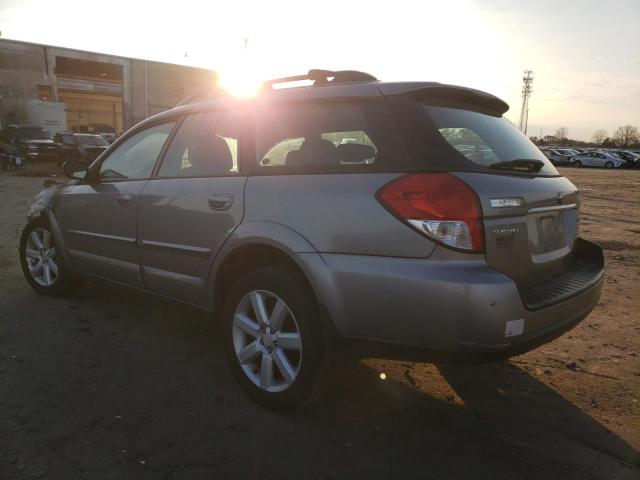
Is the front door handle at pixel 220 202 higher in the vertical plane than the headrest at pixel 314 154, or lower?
lower

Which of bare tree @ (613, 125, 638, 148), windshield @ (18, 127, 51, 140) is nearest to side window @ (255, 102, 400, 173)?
windshield @ (18, 127, 51, 140)

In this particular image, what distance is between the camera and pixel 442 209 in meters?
2.07

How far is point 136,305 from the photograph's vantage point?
435cm

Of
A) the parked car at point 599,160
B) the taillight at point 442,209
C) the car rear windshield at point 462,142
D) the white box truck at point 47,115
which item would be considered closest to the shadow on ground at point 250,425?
the taillight at point 442,209

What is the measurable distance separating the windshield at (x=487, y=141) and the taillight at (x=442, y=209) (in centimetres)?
25

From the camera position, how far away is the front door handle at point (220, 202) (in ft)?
9.09

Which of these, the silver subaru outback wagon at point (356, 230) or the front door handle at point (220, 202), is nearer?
the silver subaru outback wagon at point (356, 230)

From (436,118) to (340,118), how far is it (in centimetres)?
51

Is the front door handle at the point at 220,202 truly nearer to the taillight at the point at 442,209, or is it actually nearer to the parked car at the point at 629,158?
the taillight at the point at 442,209

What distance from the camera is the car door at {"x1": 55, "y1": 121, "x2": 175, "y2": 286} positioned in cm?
351

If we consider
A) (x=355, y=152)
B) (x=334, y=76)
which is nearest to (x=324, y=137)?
(x=355, y=152)

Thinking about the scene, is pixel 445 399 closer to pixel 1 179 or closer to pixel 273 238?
pixel 273 238

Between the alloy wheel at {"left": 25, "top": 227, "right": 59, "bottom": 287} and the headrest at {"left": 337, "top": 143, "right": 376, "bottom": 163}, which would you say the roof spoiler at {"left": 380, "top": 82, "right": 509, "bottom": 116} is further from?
the alloy wheel at {"left": 25, "top": 227, "right": 59, "bottom": 287}

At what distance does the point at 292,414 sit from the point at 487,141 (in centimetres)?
180
